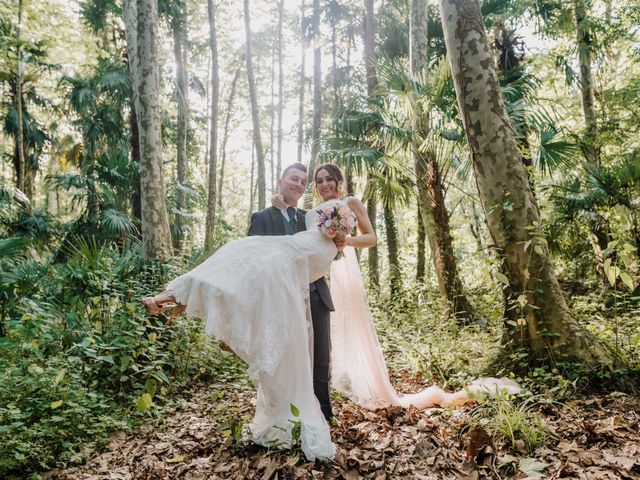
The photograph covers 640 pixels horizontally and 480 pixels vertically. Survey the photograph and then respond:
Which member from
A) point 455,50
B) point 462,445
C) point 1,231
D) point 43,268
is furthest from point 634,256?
point 1,231

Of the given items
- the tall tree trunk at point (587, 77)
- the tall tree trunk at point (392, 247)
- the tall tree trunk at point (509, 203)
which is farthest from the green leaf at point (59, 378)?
the tall tree trunk at point (587, 77)

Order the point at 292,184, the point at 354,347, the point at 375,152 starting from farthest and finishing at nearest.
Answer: the point at 375,152 → the point at 354,347 → the point at 292,184

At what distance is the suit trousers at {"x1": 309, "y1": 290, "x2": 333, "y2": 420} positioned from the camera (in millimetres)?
3605

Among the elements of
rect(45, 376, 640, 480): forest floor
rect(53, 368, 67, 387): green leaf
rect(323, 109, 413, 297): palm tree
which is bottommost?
rect(45, 376, 640, 480): forest floor

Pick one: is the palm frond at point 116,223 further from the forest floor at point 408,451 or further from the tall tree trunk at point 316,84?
the forest floor at point 408,451

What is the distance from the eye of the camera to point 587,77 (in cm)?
975

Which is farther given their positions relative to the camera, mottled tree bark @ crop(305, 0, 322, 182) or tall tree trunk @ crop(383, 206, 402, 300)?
mottled tree bark @ crop(305, 0, 322, 182)

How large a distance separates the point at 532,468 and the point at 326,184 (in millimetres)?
2660

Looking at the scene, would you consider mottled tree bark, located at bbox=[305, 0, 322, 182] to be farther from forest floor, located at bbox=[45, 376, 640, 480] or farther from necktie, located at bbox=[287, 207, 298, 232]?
forest floor, located at bbox=[45, 376, 640, 480]

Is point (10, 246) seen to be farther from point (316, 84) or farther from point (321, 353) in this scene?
point (316, 84)

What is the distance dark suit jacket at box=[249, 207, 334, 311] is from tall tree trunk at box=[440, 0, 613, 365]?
1.68 metres

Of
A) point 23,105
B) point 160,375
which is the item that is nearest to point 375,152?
point 160,375

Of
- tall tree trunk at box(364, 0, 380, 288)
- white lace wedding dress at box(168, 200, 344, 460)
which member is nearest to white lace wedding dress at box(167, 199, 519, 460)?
white lace wedding dress at box(168, 200, 344, 460)

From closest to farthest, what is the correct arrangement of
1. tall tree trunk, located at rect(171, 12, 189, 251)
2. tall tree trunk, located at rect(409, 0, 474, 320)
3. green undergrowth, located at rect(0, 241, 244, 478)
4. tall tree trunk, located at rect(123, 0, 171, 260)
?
1. green undergrowth, located at rect(0, 241, 244, 478)
2. tall tree trunk, located at rect(123, 0, 171, 260)
3. tall tree trunk, located at rect(409, 0, 474, 320)
4. tall tree trunk, located at rect(171, 12, 189, 251)
